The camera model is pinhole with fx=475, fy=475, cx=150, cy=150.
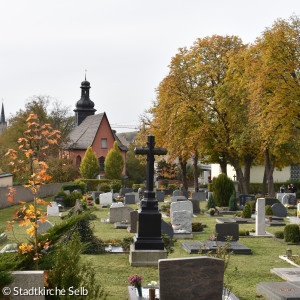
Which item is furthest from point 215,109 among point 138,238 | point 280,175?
point 138,238

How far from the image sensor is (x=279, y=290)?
9375mm

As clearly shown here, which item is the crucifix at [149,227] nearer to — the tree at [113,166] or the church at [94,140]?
the tree at [113,166]

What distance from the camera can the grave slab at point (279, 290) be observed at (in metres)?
8.81

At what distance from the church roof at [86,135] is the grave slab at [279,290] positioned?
56.2m

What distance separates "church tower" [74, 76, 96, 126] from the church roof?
5.90 metres

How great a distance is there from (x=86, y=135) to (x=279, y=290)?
199ft

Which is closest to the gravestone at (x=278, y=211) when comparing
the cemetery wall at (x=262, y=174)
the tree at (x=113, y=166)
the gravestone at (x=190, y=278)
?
the gravestone at (x=190, y=278)

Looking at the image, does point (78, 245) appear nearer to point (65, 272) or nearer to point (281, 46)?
point (65, 272)

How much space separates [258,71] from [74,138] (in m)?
44.2

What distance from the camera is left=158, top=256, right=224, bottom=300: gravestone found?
7879mm

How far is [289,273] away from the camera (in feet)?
37.6

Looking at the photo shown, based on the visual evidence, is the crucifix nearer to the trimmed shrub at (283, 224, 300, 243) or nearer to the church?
the trimmed shrub at (283, 224, 300, 243)

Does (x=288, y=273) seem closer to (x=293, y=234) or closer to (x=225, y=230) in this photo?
(x=225, y=230)

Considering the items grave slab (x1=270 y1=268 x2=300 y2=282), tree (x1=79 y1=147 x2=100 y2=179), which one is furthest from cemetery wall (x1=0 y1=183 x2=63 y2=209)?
grave slab (x1=270 y1=268 x2=300 y2=282)
